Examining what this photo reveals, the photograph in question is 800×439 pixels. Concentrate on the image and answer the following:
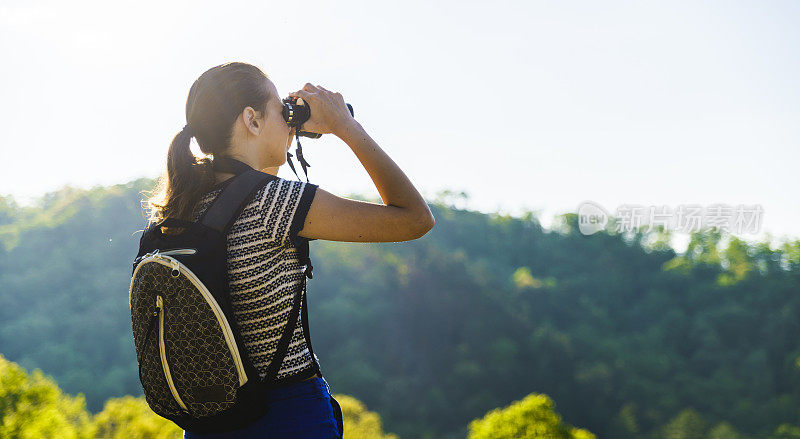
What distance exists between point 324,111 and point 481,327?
38.2 meters

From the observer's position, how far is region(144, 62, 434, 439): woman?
3.39 feet

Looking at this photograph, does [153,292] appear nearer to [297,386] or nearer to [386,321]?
[297,386]

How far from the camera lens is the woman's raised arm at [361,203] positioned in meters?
1.06

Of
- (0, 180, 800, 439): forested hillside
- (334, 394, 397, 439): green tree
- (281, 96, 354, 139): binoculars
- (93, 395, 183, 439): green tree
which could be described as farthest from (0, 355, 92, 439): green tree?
(0, 180, 800, 439): forested hillside

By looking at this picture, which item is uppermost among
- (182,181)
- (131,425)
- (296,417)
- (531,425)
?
(182,181)

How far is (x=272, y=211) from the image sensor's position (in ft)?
3.39

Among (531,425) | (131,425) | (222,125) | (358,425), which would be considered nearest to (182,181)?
(222,125)

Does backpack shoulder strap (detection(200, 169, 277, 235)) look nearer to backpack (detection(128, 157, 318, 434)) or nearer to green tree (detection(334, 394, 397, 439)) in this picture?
backpack (detection(128, 157, 318, 434))

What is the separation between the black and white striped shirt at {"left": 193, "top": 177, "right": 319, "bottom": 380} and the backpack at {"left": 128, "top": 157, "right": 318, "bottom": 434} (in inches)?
0.5

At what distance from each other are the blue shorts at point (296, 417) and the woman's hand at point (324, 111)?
1.44 ft

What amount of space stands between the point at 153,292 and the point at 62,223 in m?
40.6

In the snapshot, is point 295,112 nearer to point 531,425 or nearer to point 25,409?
point 25,409

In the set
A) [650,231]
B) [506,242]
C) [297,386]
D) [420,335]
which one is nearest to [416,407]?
[420,335]

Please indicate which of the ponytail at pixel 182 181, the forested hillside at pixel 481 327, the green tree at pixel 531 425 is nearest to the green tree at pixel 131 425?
the green tree at pixel 531 425
